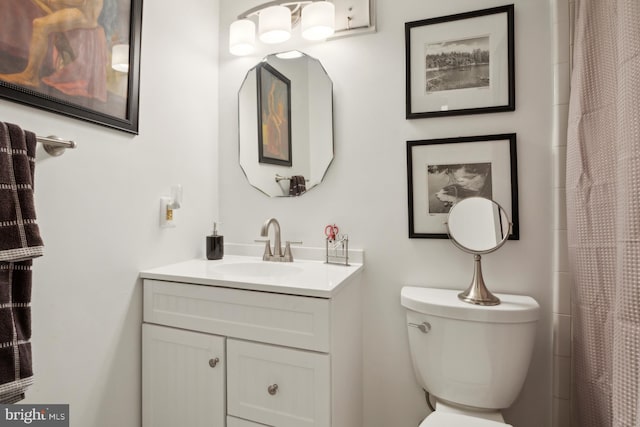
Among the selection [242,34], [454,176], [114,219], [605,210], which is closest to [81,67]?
[114,219]

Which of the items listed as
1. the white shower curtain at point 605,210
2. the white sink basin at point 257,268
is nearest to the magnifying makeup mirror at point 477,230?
the white shower curtain at point 605,210

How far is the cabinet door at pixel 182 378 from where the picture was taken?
1.10 m

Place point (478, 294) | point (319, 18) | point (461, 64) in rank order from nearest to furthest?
A: 1. point (478, 294)
2. point (461, 64)
3. point (319, 18)

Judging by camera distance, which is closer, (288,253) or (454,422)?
(454,422)

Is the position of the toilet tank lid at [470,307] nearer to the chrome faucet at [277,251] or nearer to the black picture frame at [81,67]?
the chrome faucet at [277,251]

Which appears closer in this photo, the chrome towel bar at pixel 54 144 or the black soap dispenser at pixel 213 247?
the chrome towel bar at pixel 54 144

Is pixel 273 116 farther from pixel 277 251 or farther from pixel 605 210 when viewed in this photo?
pixel 605 210

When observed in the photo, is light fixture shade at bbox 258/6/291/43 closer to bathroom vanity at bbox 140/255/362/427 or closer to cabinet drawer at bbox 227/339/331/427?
bathroom vanity at bbox 140/255/362/427

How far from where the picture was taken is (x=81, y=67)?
101 centimetres

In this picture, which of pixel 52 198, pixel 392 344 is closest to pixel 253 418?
pixel 392 344

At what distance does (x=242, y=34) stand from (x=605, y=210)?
1617 mm

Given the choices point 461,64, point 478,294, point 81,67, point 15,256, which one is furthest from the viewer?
point 461,64

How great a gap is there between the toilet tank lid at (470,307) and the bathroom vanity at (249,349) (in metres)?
0.26

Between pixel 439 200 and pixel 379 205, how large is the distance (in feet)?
0.83
